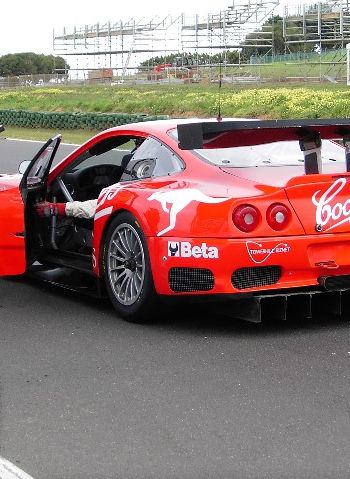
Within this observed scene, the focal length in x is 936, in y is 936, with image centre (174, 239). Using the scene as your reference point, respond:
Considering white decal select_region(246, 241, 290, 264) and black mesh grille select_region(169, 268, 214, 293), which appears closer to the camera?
white decal select_region(246, 241, 290, 264)

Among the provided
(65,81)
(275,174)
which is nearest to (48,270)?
(275,174)

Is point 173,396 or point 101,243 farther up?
point 101,243

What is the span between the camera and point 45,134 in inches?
1250

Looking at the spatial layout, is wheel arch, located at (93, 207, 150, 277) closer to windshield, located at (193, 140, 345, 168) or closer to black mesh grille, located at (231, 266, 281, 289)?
windshield, located at (193, 140, 345, 168)

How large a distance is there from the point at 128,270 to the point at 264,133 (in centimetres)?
126

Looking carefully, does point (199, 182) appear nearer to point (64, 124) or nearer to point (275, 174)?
point (275, 174)

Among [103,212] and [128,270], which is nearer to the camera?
[128,270]

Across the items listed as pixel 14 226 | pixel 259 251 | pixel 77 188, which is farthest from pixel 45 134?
pixel 259 251

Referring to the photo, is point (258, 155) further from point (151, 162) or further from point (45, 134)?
point (45, 134)

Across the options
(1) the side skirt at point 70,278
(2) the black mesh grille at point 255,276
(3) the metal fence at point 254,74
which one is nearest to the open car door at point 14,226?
(1) the side skirt at point 70,278

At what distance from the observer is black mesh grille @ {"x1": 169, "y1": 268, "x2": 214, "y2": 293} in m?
5.55

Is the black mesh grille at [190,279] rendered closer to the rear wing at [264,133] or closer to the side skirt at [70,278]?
the rear wing at [264,133]

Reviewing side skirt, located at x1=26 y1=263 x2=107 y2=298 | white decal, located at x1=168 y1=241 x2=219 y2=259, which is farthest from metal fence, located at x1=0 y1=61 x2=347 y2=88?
white decal, located at x1=168 y1=241 x2=219 y2=259

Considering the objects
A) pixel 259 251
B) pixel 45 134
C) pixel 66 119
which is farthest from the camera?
pixel 66 119
